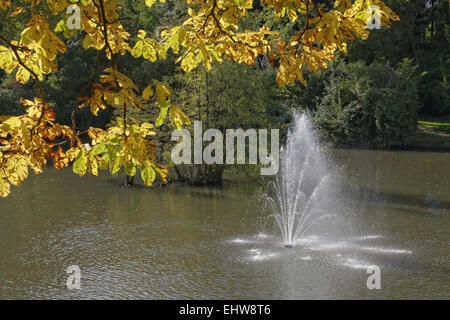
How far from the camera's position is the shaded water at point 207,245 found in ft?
34.9

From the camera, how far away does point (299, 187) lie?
21.4 metres

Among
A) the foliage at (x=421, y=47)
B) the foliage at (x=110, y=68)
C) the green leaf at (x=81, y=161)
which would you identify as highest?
the foliage at (x=421, y=47)

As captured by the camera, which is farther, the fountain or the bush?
the bush

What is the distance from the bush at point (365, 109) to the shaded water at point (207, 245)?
12903 millimetres

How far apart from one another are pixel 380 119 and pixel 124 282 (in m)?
25.8

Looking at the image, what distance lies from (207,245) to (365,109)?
892 inches

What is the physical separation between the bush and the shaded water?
12903mm

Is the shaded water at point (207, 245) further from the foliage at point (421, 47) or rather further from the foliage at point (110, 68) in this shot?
the foliage at point (421, 47)

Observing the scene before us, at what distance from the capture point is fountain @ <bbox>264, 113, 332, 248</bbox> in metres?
15.9

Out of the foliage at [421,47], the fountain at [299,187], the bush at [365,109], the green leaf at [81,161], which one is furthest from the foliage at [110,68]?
the foliage at [421,47]

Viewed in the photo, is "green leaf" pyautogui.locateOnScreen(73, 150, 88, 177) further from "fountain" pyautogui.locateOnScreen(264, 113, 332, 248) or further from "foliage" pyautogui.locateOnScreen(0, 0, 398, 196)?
"fountain" pyautogui.locateOnScreen(264, 113, 332, 248)

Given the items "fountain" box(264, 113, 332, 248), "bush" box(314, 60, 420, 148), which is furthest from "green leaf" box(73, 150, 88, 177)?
"bush" box(314, 60, 420, 148)

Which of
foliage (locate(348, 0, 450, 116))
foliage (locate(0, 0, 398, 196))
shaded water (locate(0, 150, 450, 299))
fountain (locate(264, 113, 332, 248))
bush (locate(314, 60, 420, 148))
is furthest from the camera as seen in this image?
foliage (locate(348, 0, 450, 116))
